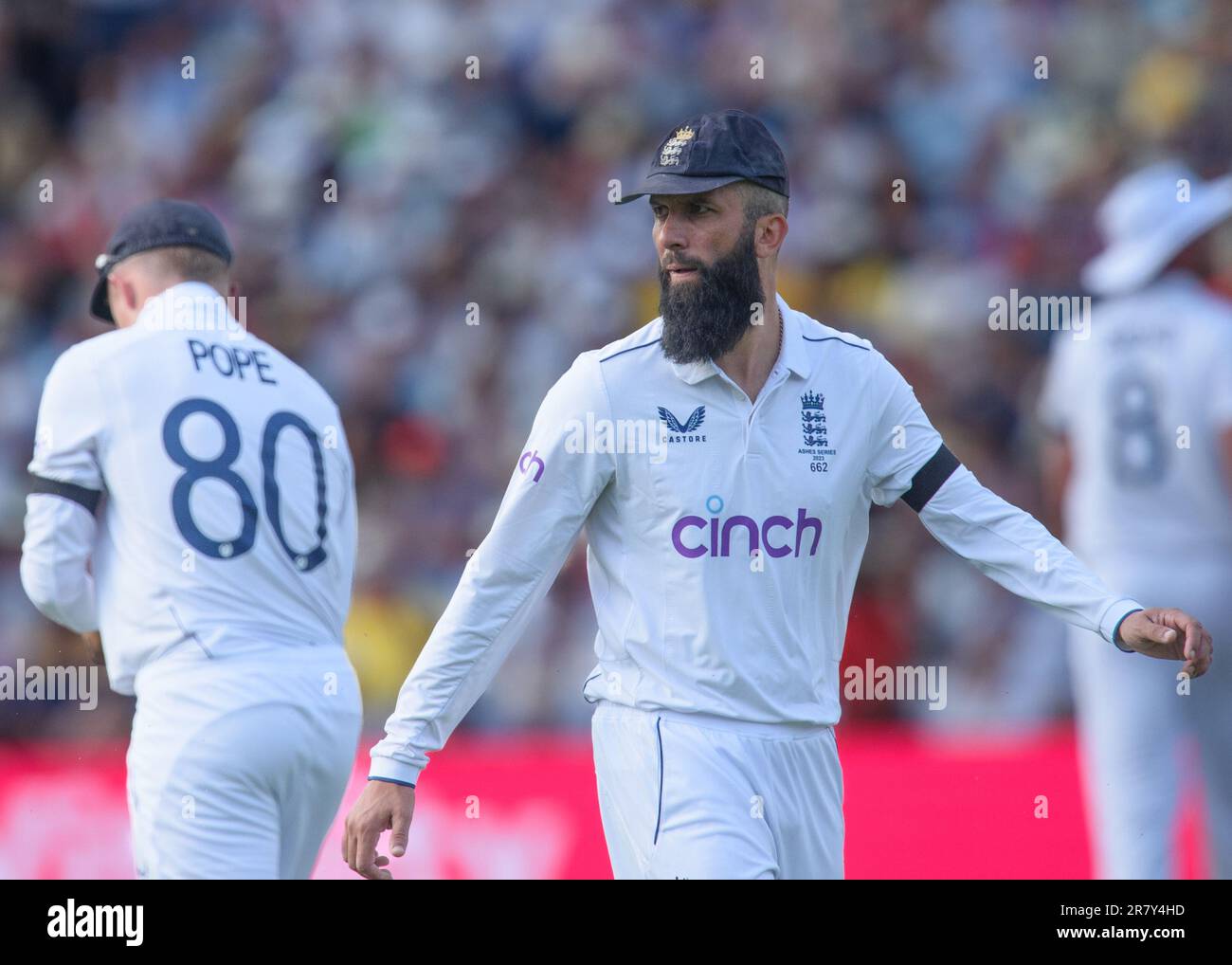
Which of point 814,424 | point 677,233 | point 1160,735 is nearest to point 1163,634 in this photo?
point 814,424

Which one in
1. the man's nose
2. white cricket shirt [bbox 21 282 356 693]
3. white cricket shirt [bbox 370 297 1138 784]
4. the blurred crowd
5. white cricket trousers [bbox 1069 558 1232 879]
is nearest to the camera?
white cricket shirt [bbox 370 297 1138 784]

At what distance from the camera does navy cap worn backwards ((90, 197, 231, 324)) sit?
4750 millimetres

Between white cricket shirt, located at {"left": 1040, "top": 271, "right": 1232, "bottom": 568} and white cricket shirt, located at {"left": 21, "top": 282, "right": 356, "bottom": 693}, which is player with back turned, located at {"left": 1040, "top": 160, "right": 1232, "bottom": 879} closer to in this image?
white cricket shirt, located at {"left": 1040, "top": 271, "right": 1232, "bottom": 568}

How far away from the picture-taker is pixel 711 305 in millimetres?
4070

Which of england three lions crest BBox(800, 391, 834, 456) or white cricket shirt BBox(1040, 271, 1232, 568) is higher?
white cricket shirt BBox(1040, 271, 1232, 568)

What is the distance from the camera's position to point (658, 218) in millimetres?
4191

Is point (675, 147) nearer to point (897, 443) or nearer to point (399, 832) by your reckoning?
point (897, 443)

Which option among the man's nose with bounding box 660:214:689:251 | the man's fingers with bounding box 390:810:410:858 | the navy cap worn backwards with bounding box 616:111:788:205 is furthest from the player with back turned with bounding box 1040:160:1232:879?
the man's fingers with bounding box 390:810:410:858

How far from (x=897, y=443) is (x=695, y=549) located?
0.60 metres

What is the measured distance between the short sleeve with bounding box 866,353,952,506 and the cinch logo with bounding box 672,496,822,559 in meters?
0.35

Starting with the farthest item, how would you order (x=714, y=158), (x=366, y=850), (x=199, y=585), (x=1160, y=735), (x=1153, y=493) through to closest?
1. (x=1153, y=493)
2. (x=1160, y=735)
3. (x=199, y=585)
4. (x=714, y=158)
5. (x=366, y=850)

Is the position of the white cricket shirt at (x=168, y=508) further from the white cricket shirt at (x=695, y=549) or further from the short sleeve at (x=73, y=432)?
the white cricket shirt at (x=695, y=549)

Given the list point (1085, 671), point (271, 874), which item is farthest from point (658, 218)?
point (1085, 671)
